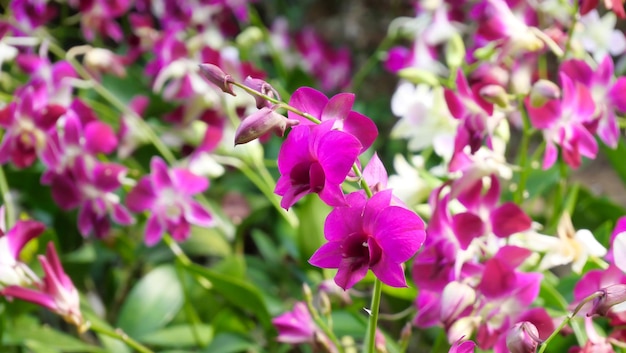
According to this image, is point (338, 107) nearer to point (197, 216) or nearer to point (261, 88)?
point (261, 88)

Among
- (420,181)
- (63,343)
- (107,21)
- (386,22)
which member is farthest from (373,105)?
(63,343)

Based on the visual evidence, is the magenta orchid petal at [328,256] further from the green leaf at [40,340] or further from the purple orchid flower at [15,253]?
the green leaf at [40,340]

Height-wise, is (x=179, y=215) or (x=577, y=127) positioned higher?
(x=577, y=127)

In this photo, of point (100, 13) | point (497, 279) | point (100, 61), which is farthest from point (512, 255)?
point (100, 13)

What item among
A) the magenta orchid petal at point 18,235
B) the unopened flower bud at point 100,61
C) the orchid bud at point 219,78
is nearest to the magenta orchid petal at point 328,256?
the orchid bud at point 219,78

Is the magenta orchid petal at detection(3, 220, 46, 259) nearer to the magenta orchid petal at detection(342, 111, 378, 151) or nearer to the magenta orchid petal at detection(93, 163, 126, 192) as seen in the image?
the magenta orchid petal at detection(93, 163, 126, 192)

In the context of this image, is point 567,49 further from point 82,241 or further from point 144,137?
point 82,241
